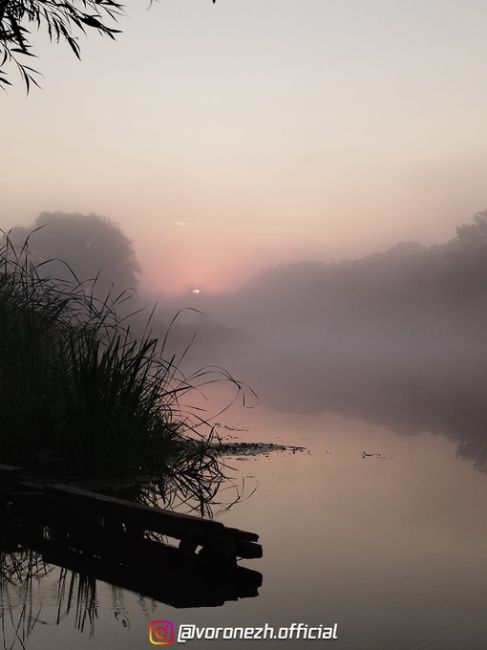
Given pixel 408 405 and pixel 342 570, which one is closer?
pixel 342 570

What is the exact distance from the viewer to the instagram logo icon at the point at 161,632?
14.0 ft

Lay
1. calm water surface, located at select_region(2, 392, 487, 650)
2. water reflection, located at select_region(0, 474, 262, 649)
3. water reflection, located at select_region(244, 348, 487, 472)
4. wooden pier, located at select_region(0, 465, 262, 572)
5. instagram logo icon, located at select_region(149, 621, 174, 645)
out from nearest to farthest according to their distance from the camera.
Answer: instagram logo icon, located at select_region(149, 621, 174, 645), calm water surface, located at select_region(2, 392, 487, 650), water reflection, located at select_region(0, 474, 262, 649), wooden pier, located at select_region(0, 465, 262, 572), water reflection, located at select_region(244, 348, 487, 472)

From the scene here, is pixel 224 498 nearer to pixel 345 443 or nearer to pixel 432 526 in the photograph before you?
pixel 432 526

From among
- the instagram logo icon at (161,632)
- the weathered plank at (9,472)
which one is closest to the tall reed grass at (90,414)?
the weathered plank at (9,472)

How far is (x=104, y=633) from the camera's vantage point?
14.3 feet

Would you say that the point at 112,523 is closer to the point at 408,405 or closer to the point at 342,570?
→ the point at 342,570

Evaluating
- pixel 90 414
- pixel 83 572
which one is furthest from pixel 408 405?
pixel 83 572

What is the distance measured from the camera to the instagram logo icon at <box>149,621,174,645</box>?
4.27 meters

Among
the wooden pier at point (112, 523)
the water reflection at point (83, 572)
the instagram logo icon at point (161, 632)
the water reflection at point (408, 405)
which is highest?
the water reflection at point (408, 405)

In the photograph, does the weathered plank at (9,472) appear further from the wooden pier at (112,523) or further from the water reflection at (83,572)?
the water reflection at (83,572)

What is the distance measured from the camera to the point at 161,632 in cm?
439

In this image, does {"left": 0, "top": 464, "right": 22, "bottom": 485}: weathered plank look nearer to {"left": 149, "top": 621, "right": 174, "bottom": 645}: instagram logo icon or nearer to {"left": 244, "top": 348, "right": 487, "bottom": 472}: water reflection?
{"left": 149, "top": 621, "right": 174, "bottom": 645}: instagram logo icon

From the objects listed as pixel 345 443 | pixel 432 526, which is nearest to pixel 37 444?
pixel 432 526

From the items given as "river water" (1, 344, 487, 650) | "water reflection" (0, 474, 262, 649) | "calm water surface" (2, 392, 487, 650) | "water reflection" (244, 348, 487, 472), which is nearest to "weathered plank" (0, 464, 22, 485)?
"water reflection" (0, 474, 262, 649)
